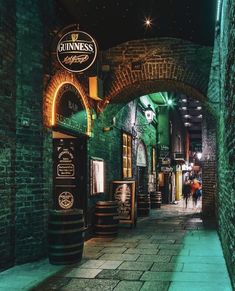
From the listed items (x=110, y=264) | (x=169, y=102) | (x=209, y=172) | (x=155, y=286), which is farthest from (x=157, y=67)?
(x=169, y=102)

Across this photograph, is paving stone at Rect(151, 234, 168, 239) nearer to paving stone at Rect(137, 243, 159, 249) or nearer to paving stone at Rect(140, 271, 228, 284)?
paving stone at Rect(137, 243, 159, 249)

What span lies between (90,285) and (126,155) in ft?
32.6

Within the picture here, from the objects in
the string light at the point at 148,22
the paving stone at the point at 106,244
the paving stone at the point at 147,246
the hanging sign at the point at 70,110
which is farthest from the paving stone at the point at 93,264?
the string light at the point at 148,22

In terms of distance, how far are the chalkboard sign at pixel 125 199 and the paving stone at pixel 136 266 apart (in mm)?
4902

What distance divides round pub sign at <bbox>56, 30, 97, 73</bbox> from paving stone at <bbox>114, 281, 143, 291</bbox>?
14.3ft

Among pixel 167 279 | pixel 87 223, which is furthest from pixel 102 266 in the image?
pixel 87 223

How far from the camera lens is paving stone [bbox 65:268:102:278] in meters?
6.60

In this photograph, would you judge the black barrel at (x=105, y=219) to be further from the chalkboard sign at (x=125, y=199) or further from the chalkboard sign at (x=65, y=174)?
the chalkboard sign at (x=125, y=199)

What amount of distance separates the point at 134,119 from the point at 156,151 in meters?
7.05

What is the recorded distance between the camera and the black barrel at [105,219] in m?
10.5

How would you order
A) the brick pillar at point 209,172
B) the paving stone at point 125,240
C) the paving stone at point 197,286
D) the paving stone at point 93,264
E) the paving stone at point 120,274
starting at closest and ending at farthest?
the paving stone at point 197,286 < the paving stone at point 120,274 < the paving stone at point 93,264 < the paving stone at point 125,240 < the brick pillar at point 209,172

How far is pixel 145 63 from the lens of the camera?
11.7 m

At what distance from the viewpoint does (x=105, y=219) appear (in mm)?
10555

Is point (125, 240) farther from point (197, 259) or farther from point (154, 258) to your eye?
point (197, 259)
